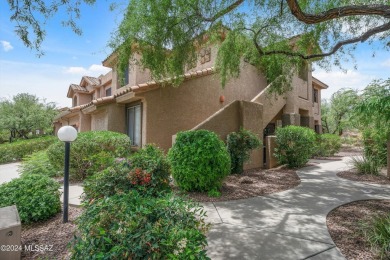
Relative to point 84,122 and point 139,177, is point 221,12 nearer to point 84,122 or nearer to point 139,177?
point 139,177

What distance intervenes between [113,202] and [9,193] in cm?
371

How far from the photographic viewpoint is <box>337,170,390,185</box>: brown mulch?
27.7 ft

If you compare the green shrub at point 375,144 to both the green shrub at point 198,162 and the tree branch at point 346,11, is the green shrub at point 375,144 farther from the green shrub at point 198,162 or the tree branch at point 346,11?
the green shrub at point 198,162

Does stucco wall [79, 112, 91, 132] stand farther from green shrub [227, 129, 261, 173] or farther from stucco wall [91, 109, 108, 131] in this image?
green shrub [227, 129, 261, 173]

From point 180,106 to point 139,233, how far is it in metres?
9.24

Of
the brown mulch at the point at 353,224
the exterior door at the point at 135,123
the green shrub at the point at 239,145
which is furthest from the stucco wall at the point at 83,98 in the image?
the brown mulch at the point at 353,224

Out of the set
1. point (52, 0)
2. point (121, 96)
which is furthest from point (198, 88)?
point (52, 0)

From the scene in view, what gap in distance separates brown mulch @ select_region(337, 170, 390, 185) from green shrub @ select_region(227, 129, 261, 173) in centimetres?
369

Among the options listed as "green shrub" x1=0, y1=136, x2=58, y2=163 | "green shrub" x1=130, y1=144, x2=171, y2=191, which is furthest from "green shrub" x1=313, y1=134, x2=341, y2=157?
"green shrub" x1=0, y1=136, x2=58, y2=163

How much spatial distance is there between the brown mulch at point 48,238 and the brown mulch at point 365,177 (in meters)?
9.47

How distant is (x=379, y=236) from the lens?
11.6ft

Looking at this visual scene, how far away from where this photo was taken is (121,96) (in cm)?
1081

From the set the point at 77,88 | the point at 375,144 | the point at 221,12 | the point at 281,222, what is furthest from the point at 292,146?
the point at 77,88

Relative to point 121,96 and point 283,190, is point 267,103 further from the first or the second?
point 121,96
